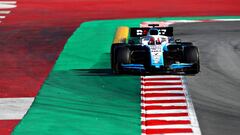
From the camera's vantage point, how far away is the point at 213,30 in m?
33.9

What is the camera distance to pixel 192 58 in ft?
74.2

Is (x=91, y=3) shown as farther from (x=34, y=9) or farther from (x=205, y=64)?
(x=205, y=64)

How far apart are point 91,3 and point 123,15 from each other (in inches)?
232

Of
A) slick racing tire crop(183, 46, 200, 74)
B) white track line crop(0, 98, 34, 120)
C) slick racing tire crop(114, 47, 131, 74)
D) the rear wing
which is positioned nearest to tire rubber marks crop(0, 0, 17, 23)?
the rear wing

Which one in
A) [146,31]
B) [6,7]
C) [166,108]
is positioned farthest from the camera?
[6,7]

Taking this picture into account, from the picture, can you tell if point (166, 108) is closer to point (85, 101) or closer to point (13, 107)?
point (85, 101)

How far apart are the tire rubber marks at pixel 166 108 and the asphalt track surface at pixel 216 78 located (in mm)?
292

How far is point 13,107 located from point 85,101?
225 centimetres

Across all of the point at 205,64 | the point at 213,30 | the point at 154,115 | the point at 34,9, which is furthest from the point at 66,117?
the point at 34,9

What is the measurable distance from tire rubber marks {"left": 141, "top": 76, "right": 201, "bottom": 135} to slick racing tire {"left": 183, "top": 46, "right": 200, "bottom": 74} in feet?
1.82

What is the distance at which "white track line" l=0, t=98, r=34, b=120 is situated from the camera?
18.8m

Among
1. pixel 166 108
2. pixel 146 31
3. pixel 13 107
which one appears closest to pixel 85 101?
pixel 13 107

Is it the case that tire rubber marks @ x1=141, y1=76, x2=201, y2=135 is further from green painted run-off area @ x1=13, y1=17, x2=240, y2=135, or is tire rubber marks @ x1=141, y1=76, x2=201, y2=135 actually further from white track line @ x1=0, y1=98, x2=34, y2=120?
white track line @ x1=0, y1=98, x2=34, y2=120

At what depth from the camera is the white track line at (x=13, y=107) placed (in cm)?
1875
